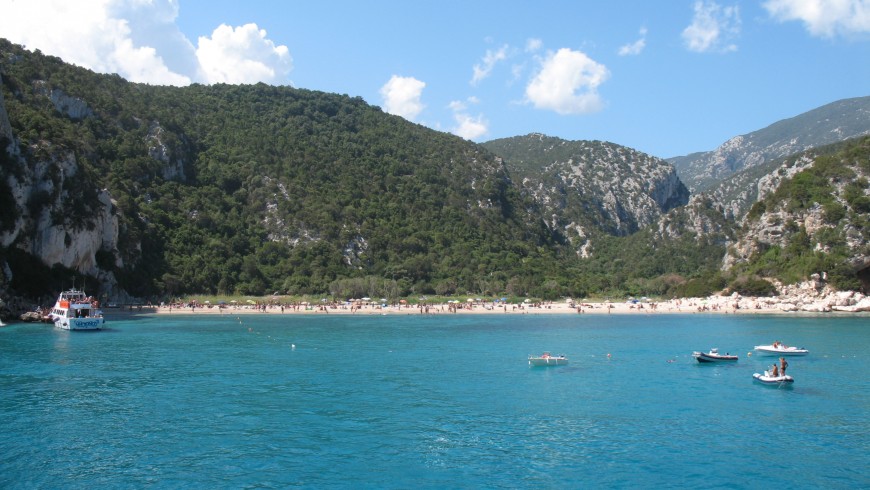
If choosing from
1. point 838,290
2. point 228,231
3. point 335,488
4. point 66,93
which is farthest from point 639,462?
point 66,93

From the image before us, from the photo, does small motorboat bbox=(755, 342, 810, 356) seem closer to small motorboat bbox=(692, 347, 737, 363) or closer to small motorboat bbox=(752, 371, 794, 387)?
small motorboat bbox=(692, 347, 737, 363)

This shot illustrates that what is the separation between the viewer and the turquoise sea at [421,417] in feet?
56.6

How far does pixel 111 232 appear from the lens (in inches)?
3071

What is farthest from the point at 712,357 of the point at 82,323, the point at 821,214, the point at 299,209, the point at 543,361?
the point at 299,209

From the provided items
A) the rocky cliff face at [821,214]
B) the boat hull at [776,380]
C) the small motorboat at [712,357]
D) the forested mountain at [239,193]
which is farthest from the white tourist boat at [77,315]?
the rocky cliff face at [821,214]

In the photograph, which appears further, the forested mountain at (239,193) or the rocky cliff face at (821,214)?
the rocky cliff face at (821,214)

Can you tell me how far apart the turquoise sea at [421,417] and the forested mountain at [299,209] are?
3165 cm

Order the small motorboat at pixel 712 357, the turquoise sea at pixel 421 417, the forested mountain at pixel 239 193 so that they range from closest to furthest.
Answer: the turquoise sea at pixel 421 417
the small motorboat at pixel 712 357
the forested mountain at pixel 239 193

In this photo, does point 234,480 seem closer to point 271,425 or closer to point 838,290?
point 271,425

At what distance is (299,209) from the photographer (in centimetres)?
11094

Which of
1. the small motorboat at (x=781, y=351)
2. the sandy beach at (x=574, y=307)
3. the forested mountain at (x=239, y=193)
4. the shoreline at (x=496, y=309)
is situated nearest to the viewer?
the small motorboat at (x=781, y=351)

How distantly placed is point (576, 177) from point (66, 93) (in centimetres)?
12516

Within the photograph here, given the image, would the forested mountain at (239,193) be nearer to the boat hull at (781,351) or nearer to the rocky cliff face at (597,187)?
the rocky cliff face at (597,187)

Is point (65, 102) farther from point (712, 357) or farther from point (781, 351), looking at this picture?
point (781, 351)
